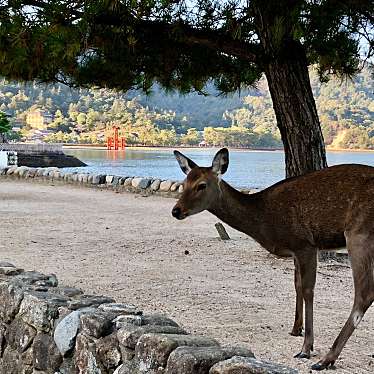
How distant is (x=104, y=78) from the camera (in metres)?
7.97

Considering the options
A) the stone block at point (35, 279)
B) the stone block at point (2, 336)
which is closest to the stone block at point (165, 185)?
the stone block at point (35, 279)

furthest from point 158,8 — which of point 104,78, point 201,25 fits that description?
→ point 104,78

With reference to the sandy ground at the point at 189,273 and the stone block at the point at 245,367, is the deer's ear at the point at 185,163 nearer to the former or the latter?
the sandy ground at the point at 189,273

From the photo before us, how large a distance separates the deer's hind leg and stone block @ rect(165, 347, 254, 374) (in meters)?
1.07

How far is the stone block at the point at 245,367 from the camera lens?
2.46m

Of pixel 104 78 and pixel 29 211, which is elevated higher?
pixel 104 78

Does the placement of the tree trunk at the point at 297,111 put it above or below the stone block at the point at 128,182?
above

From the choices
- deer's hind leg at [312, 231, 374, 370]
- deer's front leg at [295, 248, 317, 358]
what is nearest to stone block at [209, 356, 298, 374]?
deer's hind leg at [312, 231, 374, 370]

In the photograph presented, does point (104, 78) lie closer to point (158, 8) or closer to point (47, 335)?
point (158, 8)

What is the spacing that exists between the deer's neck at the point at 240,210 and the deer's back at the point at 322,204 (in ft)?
0.23

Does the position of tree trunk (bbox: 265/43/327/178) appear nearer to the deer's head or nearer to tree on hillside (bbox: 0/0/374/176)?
tree on hillside (bbox: 0/0/374/176)

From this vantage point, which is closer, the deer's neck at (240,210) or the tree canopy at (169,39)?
the deer's neck at (240,210)

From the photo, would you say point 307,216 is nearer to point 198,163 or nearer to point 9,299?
point 9,299

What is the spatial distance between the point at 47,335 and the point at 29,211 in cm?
743
